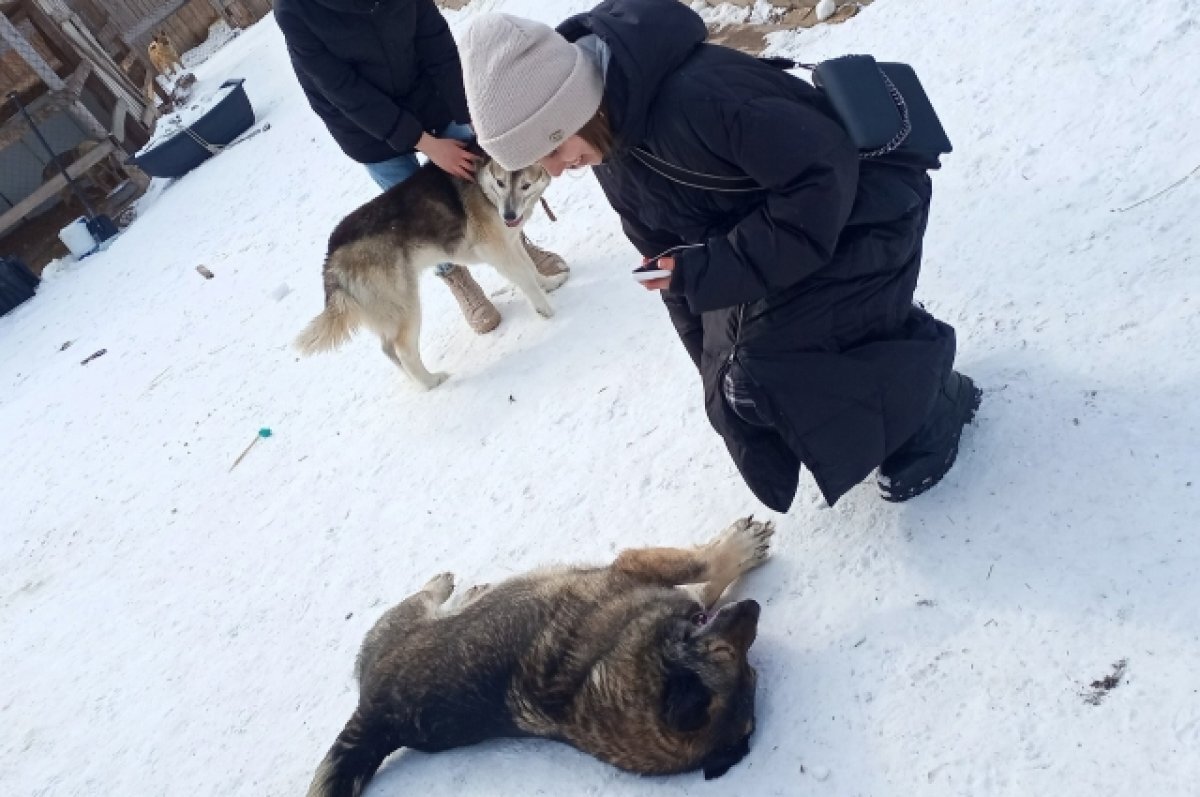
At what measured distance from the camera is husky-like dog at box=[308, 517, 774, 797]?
2.52m

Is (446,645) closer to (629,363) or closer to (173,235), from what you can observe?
(629,363)

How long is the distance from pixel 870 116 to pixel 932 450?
1186 millimetres

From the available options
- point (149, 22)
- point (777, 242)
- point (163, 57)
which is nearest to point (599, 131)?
point (777, 242)

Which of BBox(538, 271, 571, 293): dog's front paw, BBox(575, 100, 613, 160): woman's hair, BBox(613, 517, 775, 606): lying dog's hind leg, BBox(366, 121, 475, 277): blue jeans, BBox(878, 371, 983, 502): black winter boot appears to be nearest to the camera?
BBox(575, 100, 613, 160): woman's hair

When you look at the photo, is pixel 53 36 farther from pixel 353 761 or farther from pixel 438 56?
pixel 353 761

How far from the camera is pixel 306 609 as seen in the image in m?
4.11

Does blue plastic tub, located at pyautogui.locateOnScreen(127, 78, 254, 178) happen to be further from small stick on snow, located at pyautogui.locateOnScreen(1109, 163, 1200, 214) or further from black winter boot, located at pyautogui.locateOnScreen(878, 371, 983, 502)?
small stick on snow, located at pyautogui.locateOnScreen(1109, 163, 1200, 214)

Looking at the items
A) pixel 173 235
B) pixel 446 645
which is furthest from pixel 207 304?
pixel 446 645

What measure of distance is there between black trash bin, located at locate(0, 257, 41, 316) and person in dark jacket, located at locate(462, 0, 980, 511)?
11300mm

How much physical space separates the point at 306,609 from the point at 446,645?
1.53 m

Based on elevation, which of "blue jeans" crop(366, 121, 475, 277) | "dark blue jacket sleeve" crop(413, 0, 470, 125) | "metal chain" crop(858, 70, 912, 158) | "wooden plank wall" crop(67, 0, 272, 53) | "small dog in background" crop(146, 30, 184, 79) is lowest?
"metal chain" crop(858, 70, 912, 158)

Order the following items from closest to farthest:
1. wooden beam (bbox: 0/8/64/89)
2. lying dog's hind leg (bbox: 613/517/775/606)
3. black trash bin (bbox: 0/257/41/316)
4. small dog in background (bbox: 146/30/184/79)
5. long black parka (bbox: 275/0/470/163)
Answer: lying dog's hind leg (bbox: 613/517/775/606) < long black parka (bbox: 275/0/470/163) < black trash bin (bbox: 0/257/41/316) < wooden beam (bbox: 0/8/64/89) < small dog in background (bbox: 146/30/184/79)

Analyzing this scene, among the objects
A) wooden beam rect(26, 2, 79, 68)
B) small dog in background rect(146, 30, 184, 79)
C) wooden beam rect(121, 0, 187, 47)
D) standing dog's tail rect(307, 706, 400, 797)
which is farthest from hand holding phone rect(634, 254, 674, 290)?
wooden beam rect(121, 0, 187, 47)

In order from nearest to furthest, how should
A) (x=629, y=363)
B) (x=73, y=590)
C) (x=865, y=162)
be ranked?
(x=865, y=162)
(x=629, y=363)
(x=73, y=590)
